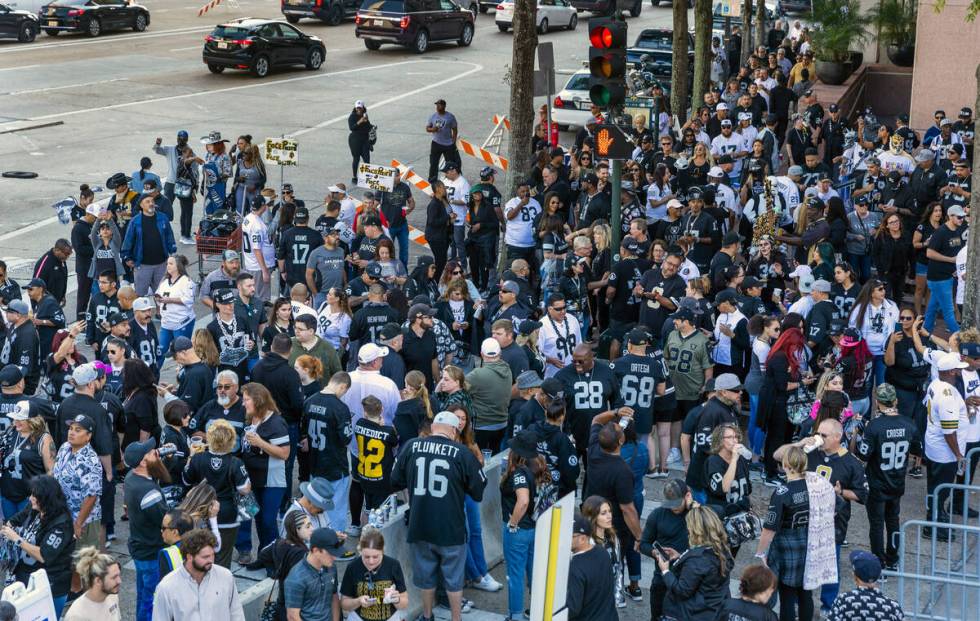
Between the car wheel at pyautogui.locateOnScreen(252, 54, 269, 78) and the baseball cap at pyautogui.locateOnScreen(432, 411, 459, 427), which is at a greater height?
the baseball cap at pyautogui.locateOnScreen(432, 411, 459, 427)

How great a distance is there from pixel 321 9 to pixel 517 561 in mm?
36970

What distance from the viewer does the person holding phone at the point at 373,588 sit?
8.47 metres

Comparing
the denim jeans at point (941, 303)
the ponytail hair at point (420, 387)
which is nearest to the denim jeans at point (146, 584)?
the ponytail hair at point (420, 387)

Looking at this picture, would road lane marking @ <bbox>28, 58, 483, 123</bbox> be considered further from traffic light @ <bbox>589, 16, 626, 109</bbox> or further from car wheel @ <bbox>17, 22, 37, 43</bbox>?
traffic light @ <bbox>589, 16, 626, 109</bbox>

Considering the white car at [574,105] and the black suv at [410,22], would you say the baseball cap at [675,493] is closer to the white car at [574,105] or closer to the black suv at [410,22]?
the white car at [574,105]

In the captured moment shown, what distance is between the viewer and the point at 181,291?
46.4 ft

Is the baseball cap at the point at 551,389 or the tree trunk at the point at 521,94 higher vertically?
the tree trunk at the point at 521,94

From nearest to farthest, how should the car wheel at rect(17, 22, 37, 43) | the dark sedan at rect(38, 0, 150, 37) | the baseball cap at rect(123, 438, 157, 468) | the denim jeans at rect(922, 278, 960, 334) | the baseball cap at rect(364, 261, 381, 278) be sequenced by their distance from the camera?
→ 1. the baseball cap at rect(123, 438, 157, 468)
2. the baseball cap at rect(364, 261, 381, 278)
3. the denim jeans at rect(922, 278, 960, 334)
4. the car wheel at rect(17, 22, 37, 43)
5. the dark sedan at rect(38, 0, 150, 37)

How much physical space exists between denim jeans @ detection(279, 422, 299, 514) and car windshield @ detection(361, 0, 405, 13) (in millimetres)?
29463

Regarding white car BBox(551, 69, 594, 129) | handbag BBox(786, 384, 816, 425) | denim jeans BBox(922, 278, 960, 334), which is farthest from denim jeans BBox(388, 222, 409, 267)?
white car BBox(551, 69, 594, 129)

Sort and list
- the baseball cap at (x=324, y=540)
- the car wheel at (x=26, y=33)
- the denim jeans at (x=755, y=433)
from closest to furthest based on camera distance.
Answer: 1. the baseball cap at (x=324, y=540)
2. the denim jeans at (x=755, y=433)
3. the car wheel at (x=26, y=33)

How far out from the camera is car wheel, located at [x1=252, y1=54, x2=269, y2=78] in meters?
34.8

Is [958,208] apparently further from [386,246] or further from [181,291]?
[181,291]

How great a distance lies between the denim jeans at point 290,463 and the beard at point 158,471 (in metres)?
1.11
